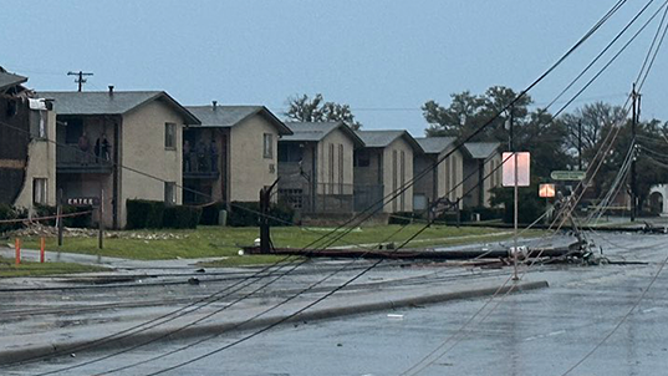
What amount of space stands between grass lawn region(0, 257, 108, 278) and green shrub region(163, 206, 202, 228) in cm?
2452

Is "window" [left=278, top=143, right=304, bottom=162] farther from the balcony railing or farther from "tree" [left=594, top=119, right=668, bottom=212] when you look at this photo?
"tree" [left=594, top=119, right=668, bottom=212]

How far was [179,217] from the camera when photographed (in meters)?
58.5

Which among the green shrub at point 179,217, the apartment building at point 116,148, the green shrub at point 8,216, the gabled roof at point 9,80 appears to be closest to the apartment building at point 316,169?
the apartment building at point 116,148

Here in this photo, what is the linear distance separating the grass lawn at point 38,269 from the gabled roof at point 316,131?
153 ft

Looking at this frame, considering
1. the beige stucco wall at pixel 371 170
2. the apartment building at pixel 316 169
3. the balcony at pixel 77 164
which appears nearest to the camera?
the balcony at pixel 77 164

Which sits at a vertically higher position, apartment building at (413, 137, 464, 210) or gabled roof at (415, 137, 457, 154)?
gabled roof at (415, 137, 457, 154)

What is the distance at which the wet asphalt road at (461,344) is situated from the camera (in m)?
14.2

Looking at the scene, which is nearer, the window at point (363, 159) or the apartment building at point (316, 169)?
the apartment building at point (316, 169)

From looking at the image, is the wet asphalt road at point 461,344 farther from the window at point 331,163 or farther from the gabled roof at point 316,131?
the window at point 331,163

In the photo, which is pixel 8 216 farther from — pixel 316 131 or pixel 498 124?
pixel 498 124

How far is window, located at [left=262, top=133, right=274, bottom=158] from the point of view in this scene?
242 feet

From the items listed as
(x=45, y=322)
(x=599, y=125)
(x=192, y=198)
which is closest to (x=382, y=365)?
(x=45, y=322)

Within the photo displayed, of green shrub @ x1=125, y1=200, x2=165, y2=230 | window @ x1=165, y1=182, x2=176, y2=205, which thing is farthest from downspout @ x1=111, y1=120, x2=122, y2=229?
window @ x1=165, y1=182, x2=176, y2=205

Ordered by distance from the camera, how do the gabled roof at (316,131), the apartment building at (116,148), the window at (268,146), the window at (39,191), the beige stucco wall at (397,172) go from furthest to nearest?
1. the beige stucco wall at (397,172)
2. the gabled roof at (316,131)
3. the window at (268,146)
4. the apartment building at (116,148)
5. the window at (39,191)
